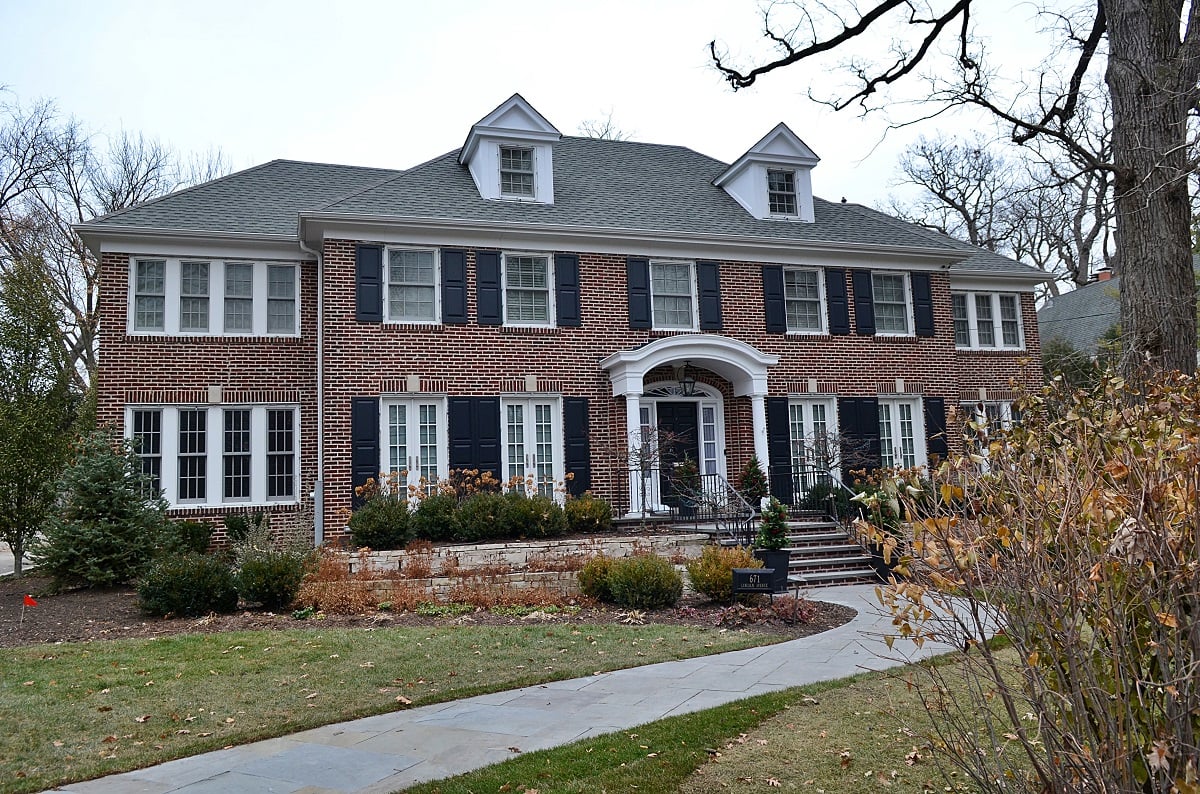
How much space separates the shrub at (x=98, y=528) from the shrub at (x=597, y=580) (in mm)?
6347

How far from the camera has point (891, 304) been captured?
17.7 meters

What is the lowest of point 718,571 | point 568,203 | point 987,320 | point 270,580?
point 718,571

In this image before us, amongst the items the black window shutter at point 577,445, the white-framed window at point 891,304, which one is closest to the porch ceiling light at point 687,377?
the black window shutter at point 577,445

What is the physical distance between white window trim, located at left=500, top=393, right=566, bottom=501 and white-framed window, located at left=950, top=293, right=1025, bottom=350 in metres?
9.40

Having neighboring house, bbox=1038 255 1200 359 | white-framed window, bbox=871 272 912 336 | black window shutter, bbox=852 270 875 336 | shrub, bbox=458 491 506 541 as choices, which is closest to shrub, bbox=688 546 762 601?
shrub, bbox=458 491 506 541

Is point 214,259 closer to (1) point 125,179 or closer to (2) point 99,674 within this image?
(2) point 99,674

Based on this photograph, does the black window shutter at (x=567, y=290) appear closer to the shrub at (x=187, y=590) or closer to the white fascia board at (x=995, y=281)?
the shrub at (x=187, y=590)

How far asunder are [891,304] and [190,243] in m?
13.6

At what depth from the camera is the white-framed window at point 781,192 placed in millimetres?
18031

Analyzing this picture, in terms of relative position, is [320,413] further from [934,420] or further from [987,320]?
[987,320]

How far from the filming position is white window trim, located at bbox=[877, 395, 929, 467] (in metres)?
17.4

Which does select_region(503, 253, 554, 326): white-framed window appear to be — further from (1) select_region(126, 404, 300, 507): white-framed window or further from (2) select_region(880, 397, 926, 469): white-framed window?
(2) select_region(880, 397, 926, 469): white-framed window

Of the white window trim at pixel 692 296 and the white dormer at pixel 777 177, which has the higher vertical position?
the white dormer at pixel 777 177

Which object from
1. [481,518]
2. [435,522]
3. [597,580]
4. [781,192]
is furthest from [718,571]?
[781,192]
